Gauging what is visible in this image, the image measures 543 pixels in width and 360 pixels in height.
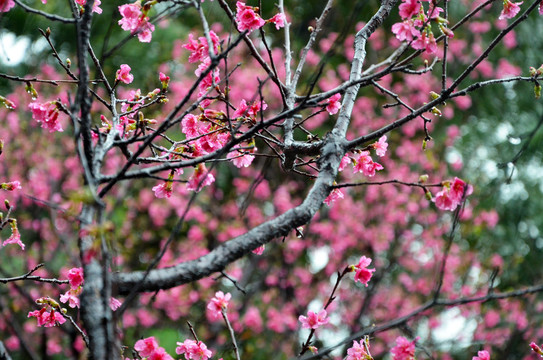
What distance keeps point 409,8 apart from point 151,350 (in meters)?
1.63

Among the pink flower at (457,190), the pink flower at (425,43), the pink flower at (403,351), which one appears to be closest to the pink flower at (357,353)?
the pink flower at (403,351)

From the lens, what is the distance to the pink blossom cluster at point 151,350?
1749mm

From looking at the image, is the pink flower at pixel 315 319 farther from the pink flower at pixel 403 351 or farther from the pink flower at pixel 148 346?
the pink flower at pixel 148 346

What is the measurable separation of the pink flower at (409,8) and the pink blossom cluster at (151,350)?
5.12 feet

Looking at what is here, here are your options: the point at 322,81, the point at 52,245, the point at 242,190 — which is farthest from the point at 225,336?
the point at 322,81

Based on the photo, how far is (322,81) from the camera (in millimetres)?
7312

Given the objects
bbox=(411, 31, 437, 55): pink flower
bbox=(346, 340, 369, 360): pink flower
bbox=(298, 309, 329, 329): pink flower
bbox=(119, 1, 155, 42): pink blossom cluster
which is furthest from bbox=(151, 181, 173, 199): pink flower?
bbox=(411, 31, 437, 55): pink flower

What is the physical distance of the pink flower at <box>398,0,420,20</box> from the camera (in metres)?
1.68

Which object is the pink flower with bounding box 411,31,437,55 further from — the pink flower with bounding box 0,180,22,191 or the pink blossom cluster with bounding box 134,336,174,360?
the pink flower with bounding box 0,180,22,191

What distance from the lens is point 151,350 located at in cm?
178

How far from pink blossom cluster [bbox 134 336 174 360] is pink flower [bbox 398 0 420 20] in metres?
1.56

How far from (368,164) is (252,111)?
57 cm

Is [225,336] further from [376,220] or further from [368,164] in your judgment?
[368,164]

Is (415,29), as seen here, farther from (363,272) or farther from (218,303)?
(218,303)
